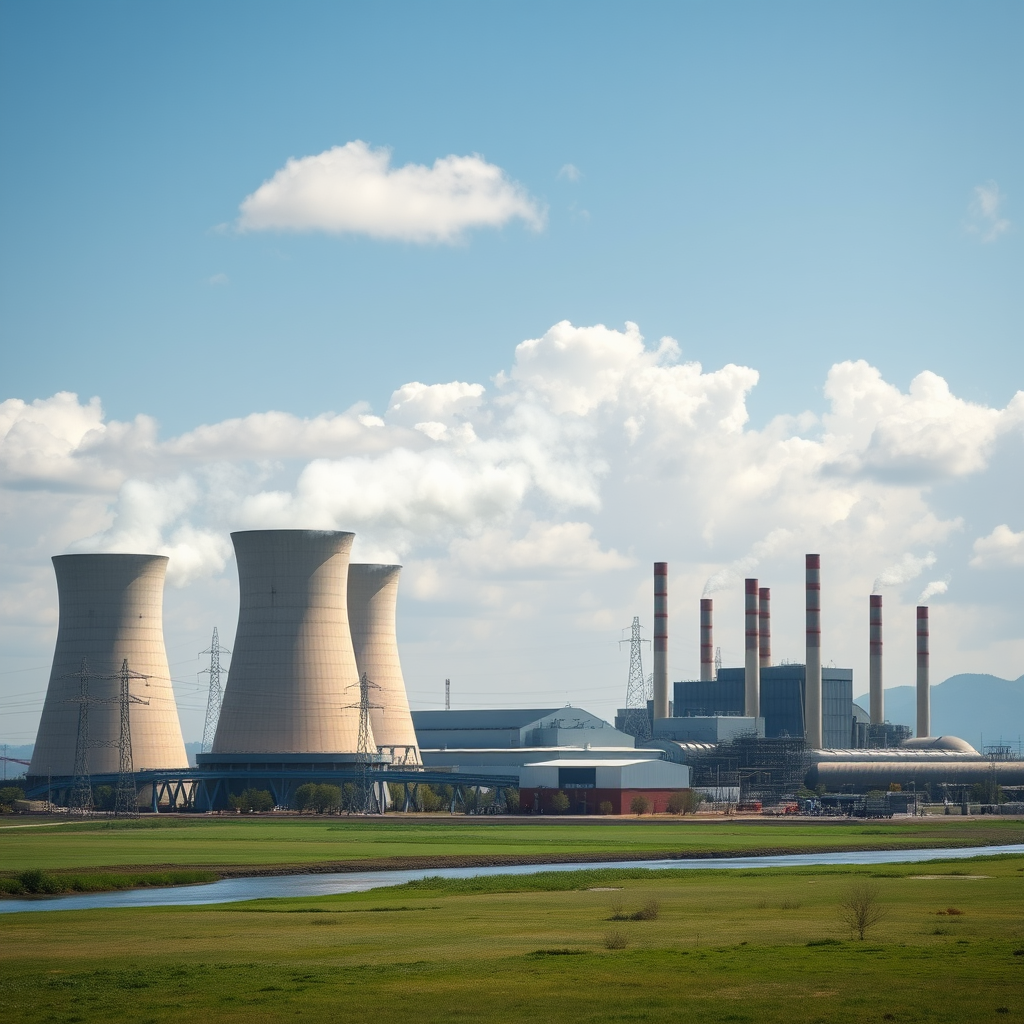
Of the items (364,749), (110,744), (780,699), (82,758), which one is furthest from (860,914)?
(780,699)

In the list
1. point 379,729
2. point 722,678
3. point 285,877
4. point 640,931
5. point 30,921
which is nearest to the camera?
point 640,931

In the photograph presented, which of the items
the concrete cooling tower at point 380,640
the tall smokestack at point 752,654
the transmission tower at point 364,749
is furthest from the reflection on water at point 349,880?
the tall smokestack at point 752,654

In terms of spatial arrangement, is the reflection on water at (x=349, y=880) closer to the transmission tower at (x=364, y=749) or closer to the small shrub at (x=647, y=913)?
the small shrub at (x=647, y=913)

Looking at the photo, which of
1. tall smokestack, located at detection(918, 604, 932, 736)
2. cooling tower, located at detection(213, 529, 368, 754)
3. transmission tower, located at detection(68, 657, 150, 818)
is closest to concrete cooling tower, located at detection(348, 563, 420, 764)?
cooling tower, located at detection(213, 529, 368, 754)

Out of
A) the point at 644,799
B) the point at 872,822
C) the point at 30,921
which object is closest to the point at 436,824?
the point at 644,799

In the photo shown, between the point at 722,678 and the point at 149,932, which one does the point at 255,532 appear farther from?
the point at 722,678

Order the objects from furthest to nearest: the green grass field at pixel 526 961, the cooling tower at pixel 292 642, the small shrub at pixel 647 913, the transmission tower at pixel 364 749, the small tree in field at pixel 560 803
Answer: the small tree in field at pixel 560 803 < the transmission tower at pixel 364 749 < the cooling tower at pixel 292 642 < the small shrub at pixel 647 913 < the green grass field at pixel 526 961

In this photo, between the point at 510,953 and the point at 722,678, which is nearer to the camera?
the point at 510,953
